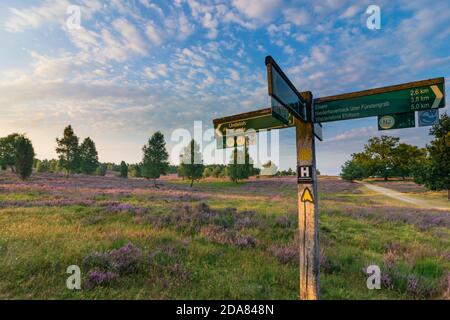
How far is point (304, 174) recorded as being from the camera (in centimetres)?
373

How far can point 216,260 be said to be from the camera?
233 inches

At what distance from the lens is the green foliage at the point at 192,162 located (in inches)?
1961

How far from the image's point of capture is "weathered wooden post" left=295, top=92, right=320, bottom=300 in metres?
3.61

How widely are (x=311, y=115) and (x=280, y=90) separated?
1127 mm

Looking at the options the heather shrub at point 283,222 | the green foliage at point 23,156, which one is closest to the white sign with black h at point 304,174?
the heather shrub at point 283,222

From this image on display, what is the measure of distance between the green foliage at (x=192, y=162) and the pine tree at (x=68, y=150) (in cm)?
2658

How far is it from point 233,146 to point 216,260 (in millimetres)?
3315

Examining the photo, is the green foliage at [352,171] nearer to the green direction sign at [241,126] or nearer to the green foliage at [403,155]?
the green foliage at [403,155]

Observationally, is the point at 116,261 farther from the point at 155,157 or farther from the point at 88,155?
the point at 88,155

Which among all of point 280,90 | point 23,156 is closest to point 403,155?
point 280,90
